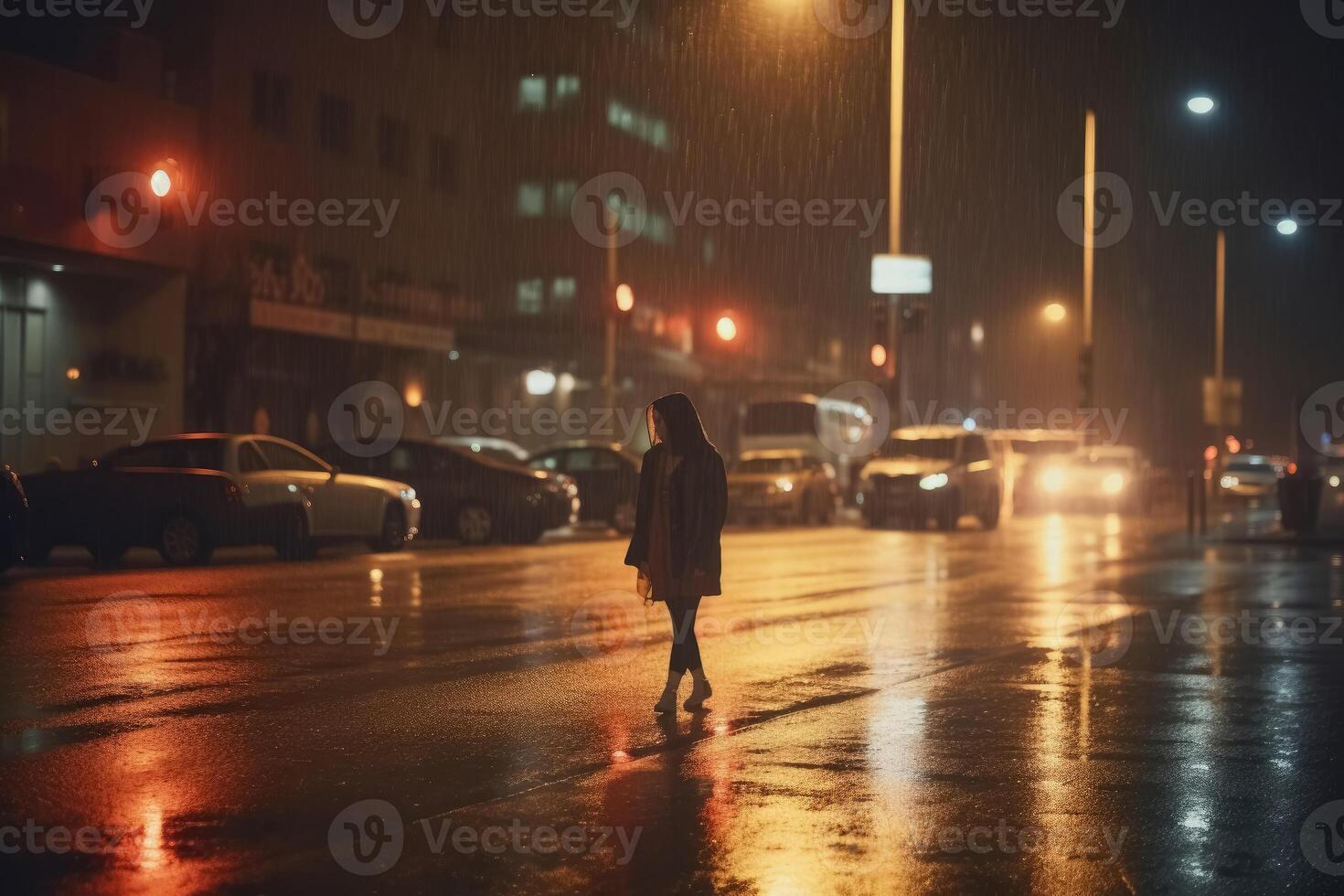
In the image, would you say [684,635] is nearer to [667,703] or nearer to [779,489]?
[667,703]

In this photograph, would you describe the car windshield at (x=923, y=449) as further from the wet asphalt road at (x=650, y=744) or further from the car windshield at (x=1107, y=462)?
the wet asphalt road at (x=650, y=744)

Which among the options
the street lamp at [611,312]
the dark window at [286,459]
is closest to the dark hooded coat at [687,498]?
the dark window at [286,459]

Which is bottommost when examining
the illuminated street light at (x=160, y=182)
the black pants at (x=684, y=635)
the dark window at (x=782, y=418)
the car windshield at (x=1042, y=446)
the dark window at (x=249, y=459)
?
the black pants at (x=684, y=635)

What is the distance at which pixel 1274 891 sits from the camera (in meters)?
5.51

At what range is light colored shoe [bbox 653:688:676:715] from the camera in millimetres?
9208

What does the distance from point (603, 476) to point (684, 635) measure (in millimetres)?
19757

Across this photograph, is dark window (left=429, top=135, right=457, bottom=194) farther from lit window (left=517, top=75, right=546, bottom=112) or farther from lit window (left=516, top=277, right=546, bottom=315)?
lit window (left=517, top=75, right=546, bottom=112)

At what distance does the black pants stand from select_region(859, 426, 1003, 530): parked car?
23.2m

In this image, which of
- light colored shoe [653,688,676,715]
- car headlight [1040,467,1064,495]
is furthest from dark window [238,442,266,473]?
car headlight [1040,467,1064,495]

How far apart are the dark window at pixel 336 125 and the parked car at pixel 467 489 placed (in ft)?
52.9

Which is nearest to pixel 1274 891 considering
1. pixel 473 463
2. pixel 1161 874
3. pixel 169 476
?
pixel 1161 874

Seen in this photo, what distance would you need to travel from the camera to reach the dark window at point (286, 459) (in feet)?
66.3

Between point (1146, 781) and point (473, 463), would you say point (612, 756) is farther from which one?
point (473, 463)

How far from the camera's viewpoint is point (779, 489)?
33.8 metres
